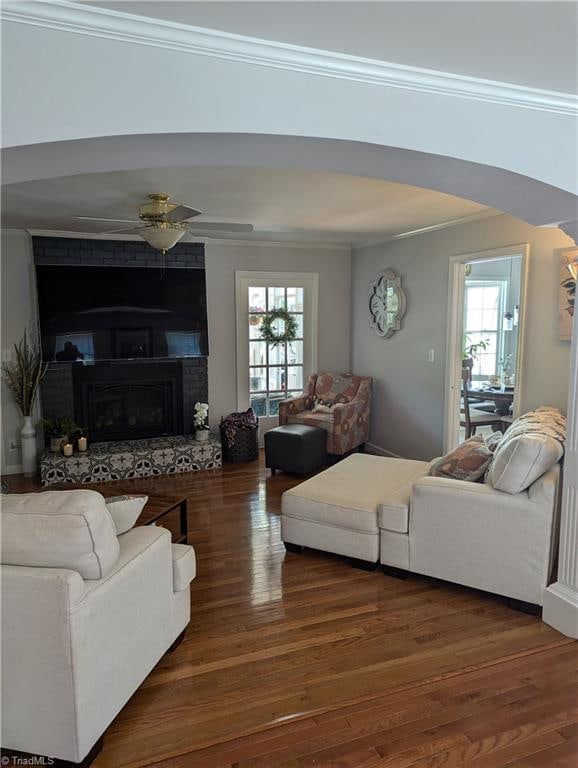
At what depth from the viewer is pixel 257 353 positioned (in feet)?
20.9

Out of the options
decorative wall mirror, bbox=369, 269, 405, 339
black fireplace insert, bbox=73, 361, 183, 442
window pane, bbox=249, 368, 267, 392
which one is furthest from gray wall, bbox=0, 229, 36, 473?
decorative wall mirror, bbox=369, 269, 405, 339

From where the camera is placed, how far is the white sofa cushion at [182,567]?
2426 millimetres

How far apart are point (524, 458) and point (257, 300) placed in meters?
4.15

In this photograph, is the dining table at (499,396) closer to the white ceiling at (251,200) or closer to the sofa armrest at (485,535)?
the white ceiling at (251,200)

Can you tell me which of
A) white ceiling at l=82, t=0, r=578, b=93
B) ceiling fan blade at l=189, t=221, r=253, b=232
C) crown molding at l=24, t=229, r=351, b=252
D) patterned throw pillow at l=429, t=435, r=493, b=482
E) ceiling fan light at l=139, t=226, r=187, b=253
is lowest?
patterned throw pillow at l=429, t=435, r=493, b=482

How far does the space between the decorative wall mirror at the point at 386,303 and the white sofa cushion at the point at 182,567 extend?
12.2ft

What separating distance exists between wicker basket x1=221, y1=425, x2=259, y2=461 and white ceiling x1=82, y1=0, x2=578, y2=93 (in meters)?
4.43

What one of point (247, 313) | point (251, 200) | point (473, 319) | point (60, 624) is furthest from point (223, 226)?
point (473, 319)

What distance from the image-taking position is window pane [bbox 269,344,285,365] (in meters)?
6.44

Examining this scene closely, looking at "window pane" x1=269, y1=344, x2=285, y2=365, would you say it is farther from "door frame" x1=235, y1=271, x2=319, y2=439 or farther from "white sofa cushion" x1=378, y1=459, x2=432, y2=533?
"white sofa cushion" x1=378, y1=459, x2=432, y2=533

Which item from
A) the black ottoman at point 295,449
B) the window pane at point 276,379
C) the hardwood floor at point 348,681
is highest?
the window pane at point 276,379

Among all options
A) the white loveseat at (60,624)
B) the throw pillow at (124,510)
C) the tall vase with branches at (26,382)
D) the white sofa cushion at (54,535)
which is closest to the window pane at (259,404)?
the tall vase with branches at (26,382)

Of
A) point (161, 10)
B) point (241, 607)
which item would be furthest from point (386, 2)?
point (241, 607)

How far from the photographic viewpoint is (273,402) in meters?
6.54
